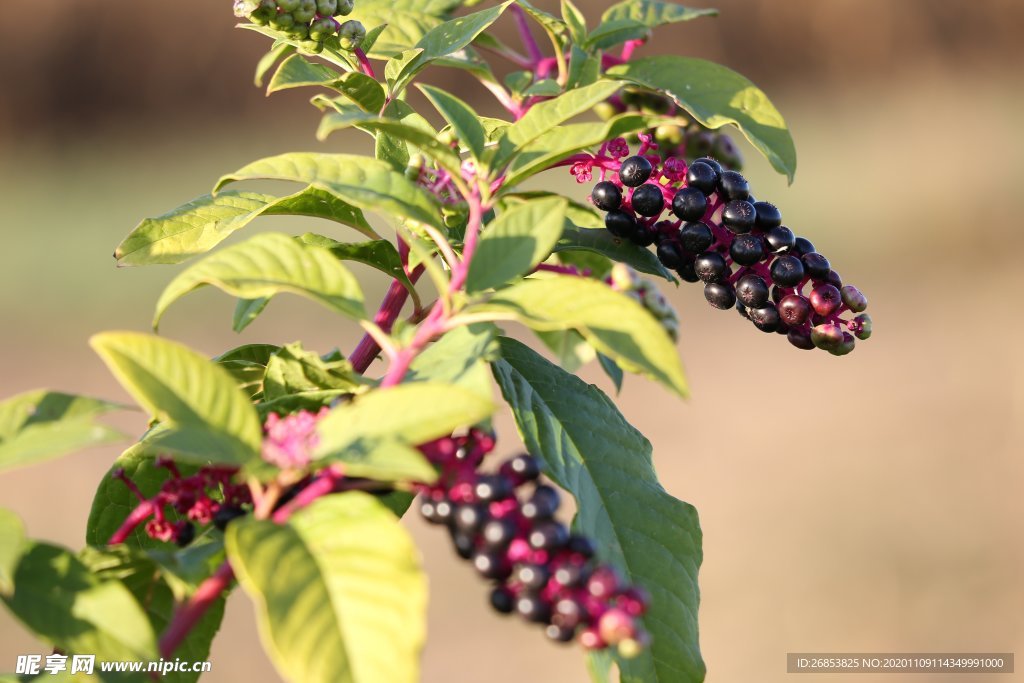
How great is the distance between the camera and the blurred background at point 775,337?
320 cm

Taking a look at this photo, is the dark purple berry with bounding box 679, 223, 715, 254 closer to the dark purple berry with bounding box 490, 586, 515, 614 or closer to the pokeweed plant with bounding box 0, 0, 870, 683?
the pokeweed plant with bounding box 0, 0, 870, 683

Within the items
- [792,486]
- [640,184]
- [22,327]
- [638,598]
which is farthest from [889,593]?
[22,327]

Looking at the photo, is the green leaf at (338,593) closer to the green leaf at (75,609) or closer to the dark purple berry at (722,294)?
the green leaf at (75,609)

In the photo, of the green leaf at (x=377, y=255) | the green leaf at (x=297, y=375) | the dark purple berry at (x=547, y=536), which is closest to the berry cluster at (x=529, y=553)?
the dark purple berry at (x=547, y=536)

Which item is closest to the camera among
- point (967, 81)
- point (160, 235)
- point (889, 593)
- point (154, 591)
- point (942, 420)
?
point (154, 591)

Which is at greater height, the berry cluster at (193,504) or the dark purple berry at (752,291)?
the dark purple berry at (752,291)

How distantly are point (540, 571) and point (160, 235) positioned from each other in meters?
0.41

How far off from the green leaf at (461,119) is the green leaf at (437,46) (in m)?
0.13

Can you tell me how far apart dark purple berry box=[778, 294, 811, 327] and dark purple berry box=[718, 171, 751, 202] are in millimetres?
79

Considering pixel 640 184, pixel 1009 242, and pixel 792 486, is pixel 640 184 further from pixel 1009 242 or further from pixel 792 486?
pixel 1009 242

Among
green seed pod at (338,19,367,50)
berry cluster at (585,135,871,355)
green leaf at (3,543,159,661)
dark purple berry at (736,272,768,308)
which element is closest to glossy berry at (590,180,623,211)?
berry cluster at (585,135,871,355)

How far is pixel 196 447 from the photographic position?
1.50 ft

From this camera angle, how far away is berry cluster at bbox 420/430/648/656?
1.52 ft

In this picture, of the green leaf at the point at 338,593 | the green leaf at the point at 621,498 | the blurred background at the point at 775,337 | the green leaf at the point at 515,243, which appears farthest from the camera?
the blurred background at the point at 775,337
